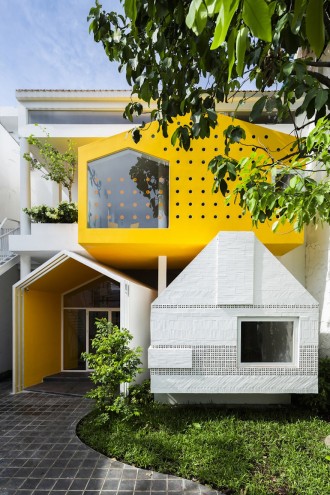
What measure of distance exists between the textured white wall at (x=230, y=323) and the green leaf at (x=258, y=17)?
583 cm

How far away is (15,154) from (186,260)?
10842 mm

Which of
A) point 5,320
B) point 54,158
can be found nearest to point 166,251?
point 54,158

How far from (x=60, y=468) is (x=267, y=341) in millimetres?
4599

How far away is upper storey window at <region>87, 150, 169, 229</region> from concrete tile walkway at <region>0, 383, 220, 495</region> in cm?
458

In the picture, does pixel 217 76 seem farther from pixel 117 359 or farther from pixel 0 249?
pixel 0 249

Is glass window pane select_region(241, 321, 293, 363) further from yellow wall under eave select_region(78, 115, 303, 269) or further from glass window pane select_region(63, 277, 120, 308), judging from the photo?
glass window pane select_region(63, 277, 120, 308)

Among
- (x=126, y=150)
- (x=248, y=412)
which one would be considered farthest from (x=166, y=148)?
(x=248, y=412)

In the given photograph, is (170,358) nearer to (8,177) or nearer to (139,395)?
(139,395)

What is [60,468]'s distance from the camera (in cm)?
508

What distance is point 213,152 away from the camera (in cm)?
778

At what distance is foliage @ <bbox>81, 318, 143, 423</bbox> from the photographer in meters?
6.52

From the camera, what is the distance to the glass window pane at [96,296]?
1150 cm

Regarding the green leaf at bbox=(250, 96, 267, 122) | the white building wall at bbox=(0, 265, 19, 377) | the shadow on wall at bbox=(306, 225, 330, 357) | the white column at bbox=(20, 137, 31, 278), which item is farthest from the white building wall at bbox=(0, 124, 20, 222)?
the green leaf at bbox=(250, 96, 267, 122)

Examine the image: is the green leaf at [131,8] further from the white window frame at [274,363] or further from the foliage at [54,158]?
the foliage at [54,158]
